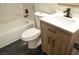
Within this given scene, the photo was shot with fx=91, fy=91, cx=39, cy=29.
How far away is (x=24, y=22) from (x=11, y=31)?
1.97ft

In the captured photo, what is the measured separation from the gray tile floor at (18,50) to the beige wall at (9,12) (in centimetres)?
69

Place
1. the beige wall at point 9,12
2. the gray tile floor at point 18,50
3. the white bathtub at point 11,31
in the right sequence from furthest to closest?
the beige wall at point 9,12
the white bathtub at point 11,31
the gray tile floor at point 18,50

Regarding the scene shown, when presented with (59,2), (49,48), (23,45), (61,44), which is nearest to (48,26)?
(61,44)

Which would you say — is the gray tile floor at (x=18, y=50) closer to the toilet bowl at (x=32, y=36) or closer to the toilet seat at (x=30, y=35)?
the toilet bowl at (x=32, y=36)

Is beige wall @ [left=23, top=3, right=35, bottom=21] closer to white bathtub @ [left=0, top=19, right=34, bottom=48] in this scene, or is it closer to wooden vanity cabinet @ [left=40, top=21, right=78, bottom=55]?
white bathtub @ [left=0, top=19, right=34, bottom=48]

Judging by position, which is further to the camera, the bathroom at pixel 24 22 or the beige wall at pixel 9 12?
the beige wall at pixel 9 12

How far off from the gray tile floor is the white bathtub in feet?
0.43

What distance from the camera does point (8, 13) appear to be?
7.66 feet

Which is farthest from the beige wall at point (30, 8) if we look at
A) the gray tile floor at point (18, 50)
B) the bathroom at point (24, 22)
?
the gray tile floor at point (18, 50)

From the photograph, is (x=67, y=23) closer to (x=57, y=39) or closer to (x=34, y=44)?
A: (x=57, y=39)

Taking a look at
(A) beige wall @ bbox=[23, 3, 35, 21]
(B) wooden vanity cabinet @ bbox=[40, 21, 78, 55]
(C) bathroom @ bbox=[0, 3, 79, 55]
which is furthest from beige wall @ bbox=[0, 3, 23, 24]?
(B) wooden vanity cabinet @ bbox=[40, 21, 78, 55]

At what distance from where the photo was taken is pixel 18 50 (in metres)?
1.99

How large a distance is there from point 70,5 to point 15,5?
1.40 m

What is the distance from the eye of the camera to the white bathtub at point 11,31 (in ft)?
6.80
